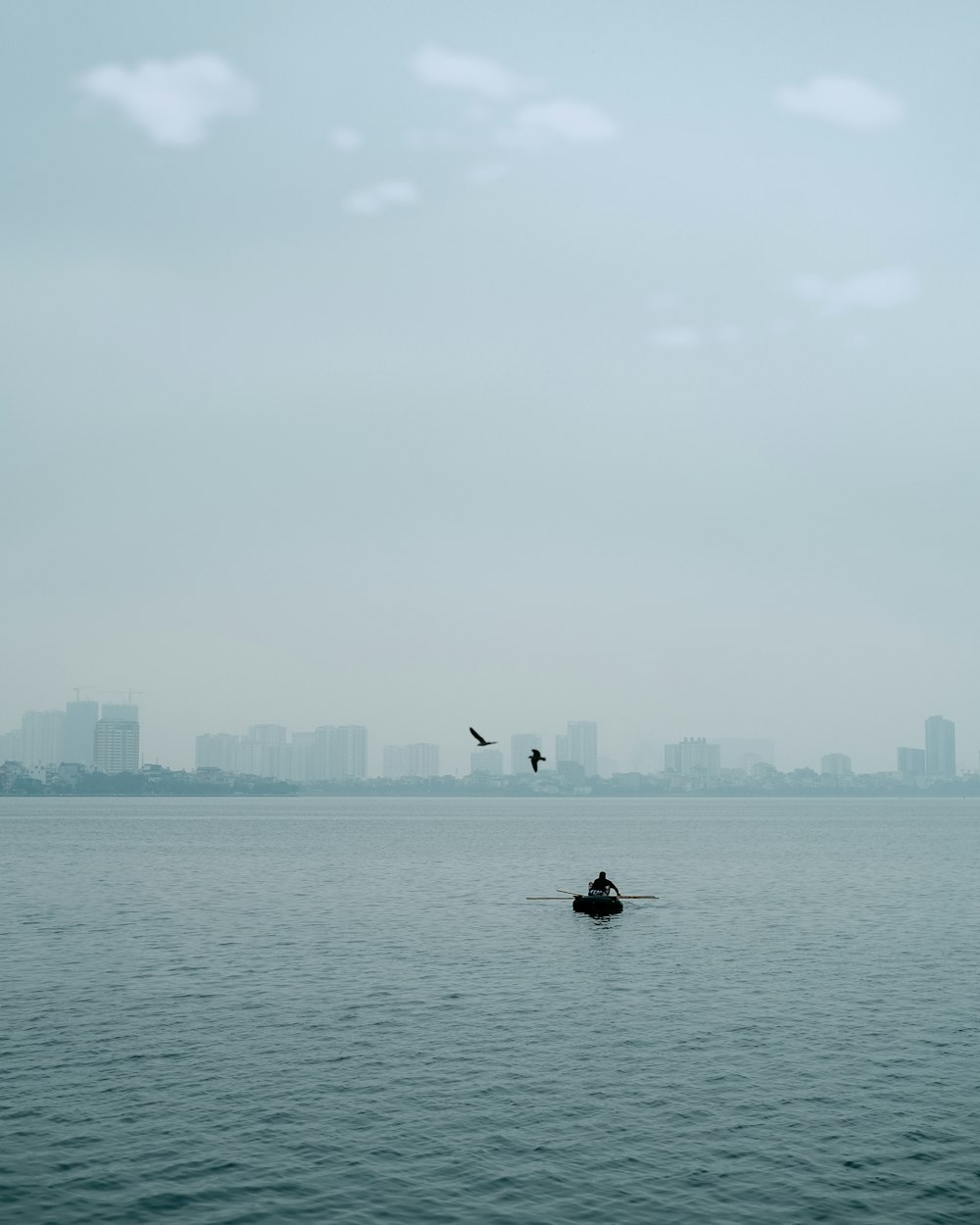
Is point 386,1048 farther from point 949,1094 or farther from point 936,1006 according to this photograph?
point 936,1006

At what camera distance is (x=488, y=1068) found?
44344 mm

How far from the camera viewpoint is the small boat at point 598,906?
90.3 metres

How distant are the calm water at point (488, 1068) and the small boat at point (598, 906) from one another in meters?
2.27

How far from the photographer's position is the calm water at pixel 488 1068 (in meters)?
32.0

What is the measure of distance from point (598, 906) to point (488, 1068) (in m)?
47.2

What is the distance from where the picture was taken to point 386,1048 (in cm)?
4712

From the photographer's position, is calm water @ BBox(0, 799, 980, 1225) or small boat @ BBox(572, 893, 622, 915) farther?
small boat @ BBox(572, 893, 622, 915)

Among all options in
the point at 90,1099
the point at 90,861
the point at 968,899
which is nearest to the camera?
the point at 90,1099

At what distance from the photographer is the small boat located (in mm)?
90312

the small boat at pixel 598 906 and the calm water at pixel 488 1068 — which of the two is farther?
the small boat at pixel 598 906

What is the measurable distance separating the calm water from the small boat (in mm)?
2267

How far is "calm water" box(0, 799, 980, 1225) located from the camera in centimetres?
3197

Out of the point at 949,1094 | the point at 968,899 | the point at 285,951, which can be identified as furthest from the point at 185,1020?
the point at 968,899

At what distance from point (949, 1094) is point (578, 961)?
3108 cm
